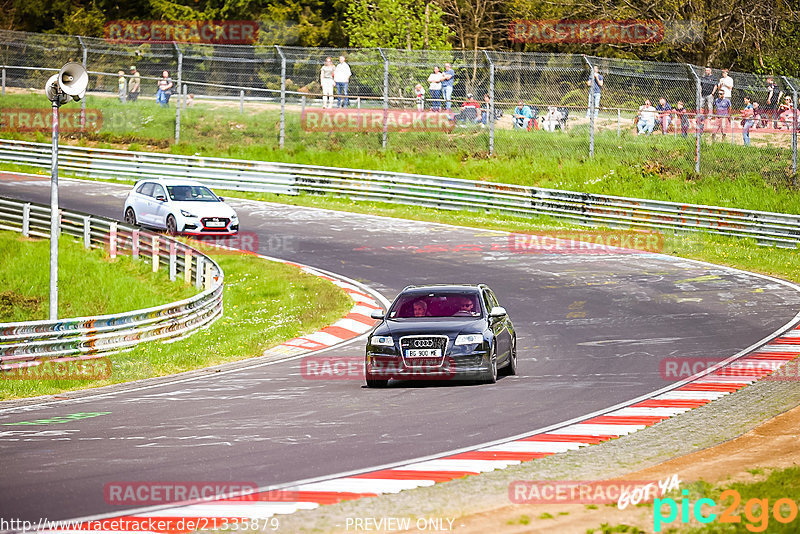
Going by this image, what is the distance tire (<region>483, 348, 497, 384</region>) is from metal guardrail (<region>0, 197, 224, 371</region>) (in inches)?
267

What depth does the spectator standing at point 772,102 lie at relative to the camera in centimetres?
3122

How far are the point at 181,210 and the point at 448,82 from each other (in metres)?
10.4

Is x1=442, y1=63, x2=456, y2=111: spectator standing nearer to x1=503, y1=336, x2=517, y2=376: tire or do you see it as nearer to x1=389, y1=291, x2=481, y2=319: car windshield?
x1=389, y1=291, x2=481, y2=319: car windshield

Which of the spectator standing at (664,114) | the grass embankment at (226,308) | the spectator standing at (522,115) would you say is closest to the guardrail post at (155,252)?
the grass embankment at (226,308)

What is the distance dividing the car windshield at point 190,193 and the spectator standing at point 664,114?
13341 mm

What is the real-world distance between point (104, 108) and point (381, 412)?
31832mm

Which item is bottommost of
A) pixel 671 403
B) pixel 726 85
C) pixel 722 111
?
pixel 671 403

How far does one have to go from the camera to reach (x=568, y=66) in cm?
3325

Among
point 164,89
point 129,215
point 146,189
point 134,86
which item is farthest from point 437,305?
point 134,86

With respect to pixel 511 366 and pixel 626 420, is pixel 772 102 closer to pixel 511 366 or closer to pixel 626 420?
pixel 511 366

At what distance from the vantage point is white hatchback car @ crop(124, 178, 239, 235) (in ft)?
95.3

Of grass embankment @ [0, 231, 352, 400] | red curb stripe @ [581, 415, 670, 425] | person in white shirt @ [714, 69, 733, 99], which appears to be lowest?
grass embankment @ [0, 231, 352, 400]

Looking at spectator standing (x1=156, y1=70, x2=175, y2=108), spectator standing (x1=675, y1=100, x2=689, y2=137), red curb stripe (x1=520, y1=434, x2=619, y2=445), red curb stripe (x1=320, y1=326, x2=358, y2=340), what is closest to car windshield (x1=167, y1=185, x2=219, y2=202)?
spectator standing (x1=156, y1=70, x2=175, y2=108)

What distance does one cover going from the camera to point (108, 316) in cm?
1809
